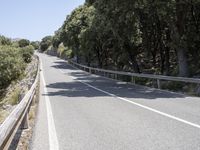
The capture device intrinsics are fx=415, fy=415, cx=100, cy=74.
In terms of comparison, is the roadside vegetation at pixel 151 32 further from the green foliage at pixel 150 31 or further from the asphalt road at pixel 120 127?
the asphalt road at pixel 120 127

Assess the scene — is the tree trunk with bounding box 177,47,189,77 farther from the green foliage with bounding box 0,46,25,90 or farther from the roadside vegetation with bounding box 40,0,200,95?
the green foliage with bounding box 0,46,25,90

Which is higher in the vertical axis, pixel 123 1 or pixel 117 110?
pixel 123 1

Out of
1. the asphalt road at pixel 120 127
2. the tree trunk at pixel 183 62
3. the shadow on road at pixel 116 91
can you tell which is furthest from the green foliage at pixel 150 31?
the asphalt road at pixel 120 127

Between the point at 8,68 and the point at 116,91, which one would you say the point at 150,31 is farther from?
the point at 8,68

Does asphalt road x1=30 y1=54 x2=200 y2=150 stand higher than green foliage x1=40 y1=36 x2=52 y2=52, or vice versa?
green foliage x1=40 y1=36 x2=52 y2=52

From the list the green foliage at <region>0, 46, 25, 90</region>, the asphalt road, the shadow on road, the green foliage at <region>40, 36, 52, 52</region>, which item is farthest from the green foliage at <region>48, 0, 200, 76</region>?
the green foliage at <region>40, 36, 52, 52</region>

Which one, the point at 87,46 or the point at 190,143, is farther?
the point at 87,46

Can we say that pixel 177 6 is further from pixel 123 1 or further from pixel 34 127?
pixel 34 127

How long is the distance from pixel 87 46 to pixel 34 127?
4291cm

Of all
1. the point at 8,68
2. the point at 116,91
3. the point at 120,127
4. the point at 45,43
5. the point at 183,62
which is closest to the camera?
the point at 120,127

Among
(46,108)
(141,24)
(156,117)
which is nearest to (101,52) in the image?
(141,24)

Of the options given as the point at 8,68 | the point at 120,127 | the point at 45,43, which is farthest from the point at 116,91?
the point at 45,43

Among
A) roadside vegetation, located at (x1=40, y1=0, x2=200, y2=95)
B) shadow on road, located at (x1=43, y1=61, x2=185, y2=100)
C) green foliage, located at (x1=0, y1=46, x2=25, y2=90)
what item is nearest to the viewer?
shadow on road, located at (x1=43, y1=61, x2=185, y2=100)

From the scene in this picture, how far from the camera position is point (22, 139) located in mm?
9820
